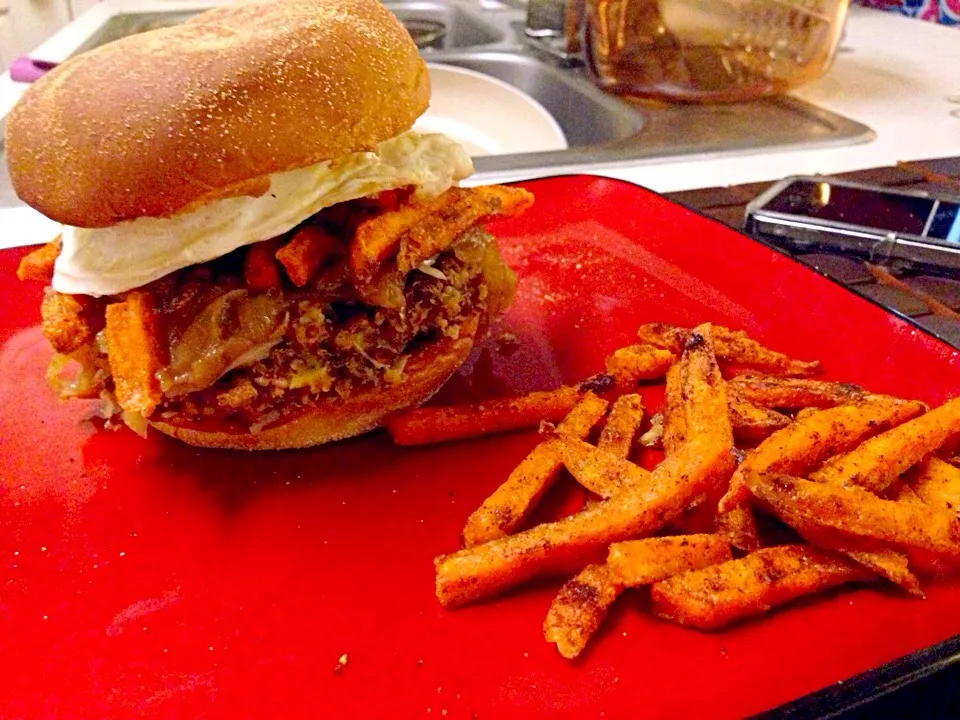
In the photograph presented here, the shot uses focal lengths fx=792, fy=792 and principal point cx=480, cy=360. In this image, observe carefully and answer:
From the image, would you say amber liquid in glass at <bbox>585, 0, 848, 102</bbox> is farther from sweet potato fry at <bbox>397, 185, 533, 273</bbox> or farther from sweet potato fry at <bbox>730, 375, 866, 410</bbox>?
sweet potato fry at <bbox>730, 375, 866, 410</bbox>

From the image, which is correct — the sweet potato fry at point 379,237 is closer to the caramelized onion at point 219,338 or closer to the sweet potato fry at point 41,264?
the caramelized onion at point 219,338

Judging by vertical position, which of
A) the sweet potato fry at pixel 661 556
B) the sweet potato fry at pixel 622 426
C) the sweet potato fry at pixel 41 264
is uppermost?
the sweet potato fry at pixel 41 264

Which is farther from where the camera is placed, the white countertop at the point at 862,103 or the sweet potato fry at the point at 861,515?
the white countertop at the point at 862,103

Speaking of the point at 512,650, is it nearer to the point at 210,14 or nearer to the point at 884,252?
the point at 210,14

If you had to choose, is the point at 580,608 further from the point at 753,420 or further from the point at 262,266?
the point at 262,266

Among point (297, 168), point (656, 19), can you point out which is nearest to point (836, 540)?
point (297, 168)

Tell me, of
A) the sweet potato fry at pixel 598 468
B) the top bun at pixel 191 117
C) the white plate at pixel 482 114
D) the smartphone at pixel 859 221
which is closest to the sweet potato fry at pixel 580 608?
the sweet potato fry at pixel 598 468
